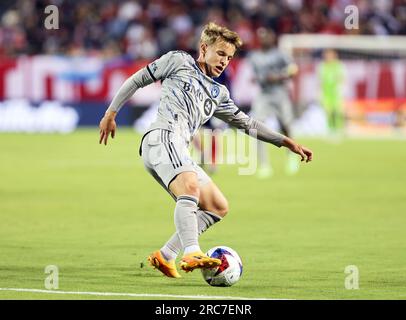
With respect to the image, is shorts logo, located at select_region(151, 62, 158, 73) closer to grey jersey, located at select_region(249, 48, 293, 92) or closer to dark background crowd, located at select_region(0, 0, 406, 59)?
Answer: grey jersey, located at select_region(249, 48, 293, 92)

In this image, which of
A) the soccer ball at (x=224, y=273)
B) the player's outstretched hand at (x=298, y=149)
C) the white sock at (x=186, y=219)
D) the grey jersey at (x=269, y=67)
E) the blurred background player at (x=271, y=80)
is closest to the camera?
the white sock at (x=186, y=219)

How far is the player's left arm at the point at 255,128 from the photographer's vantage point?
30.4 ft

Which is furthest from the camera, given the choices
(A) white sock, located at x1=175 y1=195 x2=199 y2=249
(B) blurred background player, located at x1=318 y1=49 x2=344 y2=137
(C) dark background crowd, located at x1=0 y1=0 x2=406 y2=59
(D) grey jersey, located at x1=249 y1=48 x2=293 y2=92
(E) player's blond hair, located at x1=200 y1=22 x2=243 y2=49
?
(C) dark background crowd, located at x1=0 y1=0 x2=406 y2=59

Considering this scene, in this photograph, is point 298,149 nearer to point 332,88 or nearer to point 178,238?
point 178,238

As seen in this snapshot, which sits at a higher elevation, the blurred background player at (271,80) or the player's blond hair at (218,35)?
the blurred background player at (271,80)

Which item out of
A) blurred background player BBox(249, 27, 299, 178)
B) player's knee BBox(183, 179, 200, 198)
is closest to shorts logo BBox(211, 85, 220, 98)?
player's knee BBox(183, 179, 200, 198)

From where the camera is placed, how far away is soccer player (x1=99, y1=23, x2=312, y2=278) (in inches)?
343

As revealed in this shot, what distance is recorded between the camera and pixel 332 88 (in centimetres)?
2802

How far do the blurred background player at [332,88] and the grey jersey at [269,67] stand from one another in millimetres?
7367

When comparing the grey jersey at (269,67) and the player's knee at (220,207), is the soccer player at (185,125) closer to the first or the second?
the player's knee at (220,207)

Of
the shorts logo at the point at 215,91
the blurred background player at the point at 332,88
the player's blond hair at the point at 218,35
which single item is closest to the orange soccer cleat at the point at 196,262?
the shorts logo at the point at 215,91

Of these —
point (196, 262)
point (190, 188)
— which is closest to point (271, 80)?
point (190, 188)

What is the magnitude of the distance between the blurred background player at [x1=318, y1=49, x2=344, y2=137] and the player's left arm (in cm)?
1885
